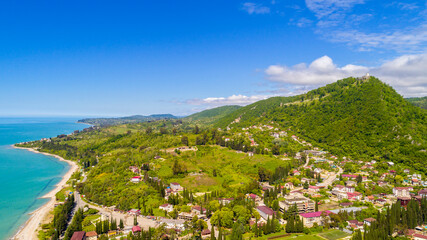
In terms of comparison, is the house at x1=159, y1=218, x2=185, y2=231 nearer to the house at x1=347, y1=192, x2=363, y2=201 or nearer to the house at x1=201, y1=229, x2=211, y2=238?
the house at x1=201, y1=229, x2=211, y2=238

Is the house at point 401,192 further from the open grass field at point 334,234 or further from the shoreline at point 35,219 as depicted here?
the shoreline at point 35,219

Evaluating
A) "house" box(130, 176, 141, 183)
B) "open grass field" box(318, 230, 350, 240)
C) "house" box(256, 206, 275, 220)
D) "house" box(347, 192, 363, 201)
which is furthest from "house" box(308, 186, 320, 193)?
"house" box(130, 176, 141, 183)

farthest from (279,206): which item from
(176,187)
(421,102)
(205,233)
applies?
(421,102)

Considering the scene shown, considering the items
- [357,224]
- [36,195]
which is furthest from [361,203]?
[36,195]

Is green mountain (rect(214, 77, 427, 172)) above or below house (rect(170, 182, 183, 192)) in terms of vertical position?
above

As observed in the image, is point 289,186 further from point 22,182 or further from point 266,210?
point 22,182
